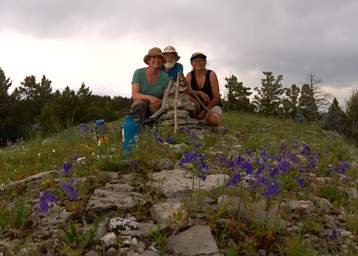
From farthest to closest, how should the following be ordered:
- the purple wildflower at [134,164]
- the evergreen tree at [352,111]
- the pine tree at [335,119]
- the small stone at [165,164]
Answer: the evergreen tree at [352,111] < the pine tree at [335,119] < the small stone at [165,164] < the purple wildflower at [134,164]

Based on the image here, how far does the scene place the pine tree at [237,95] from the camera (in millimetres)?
24656

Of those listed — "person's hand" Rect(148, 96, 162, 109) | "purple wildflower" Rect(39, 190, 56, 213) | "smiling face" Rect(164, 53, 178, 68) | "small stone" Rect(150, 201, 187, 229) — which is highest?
"smiling face" Rect(164, 53, 178, 68)

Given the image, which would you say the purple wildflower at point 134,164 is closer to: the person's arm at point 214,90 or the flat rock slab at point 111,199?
the flat rock slab at point 111,199

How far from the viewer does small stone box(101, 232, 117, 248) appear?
141 inches

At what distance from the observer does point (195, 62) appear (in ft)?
31.0

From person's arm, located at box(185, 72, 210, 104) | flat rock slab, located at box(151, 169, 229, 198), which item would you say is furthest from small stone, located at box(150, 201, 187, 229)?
person's arm, located at box(185, 72, 210, 104)

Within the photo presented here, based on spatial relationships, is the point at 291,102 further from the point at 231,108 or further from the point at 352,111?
the point at 352,111

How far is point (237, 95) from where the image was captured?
25.3m

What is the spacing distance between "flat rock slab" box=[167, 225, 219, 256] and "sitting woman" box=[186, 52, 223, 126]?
19.2 feet

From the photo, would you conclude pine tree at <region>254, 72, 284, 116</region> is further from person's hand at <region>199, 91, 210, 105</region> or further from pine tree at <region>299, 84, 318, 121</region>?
person's hand at <region>199, 91, 210, 105</region>

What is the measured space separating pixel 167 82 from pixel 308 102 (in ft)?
65.0

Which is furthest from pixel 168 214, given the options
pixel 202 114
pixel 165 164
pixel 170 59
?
pixel 202 114

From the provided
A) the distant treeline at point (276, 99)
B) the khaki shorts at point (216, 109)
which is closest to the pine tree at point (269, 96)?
the distant treeline at point (276, 99)

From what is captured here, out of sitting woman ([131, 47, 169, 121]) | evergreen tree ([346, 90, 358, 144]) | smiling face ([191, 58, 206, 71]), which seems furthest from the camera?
evergreen tree ([346, 90, 358, 144])
